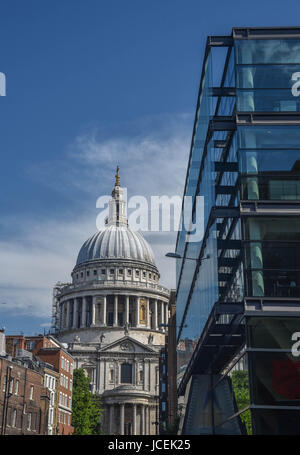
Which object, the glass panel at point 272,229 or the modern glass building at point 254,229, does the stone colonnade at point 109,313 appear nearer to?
the modern glass building at point 254,229

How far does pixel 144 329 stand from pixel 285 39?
127834 millimetres

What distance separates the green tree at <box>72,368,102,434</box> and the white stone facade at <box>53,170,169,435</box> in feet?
94.9

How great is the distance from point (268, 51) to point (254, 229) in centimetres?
810

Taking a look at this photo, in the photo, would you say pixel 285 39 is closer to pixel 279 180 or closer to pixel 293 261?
pixel 279 180

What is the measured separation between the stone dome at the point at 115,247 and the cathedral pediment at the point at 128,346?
27.8 metres

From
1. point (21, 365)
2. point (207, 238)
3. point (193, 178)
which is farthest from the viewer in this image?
point (21, 365)

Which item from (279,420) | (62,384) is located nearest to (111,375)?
(62,384)

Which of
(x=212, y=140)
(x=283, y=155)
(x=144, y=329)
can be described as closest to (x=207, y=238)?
(x=212, y=140)

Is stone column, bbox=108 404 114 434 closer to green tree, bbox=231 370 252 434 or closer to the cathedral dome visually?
the cathedral dome

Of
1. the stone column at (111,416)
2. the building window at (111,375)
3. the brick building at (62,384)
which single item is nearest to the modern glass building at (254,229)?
the brick building at (62,384)

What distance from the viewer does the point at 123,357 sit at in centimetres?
14275

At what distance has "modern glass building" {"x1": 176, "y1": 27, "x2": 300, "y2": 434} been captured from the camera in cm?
2542

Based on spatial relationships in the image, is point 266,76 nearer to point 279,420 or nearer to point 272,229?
point 272,229
